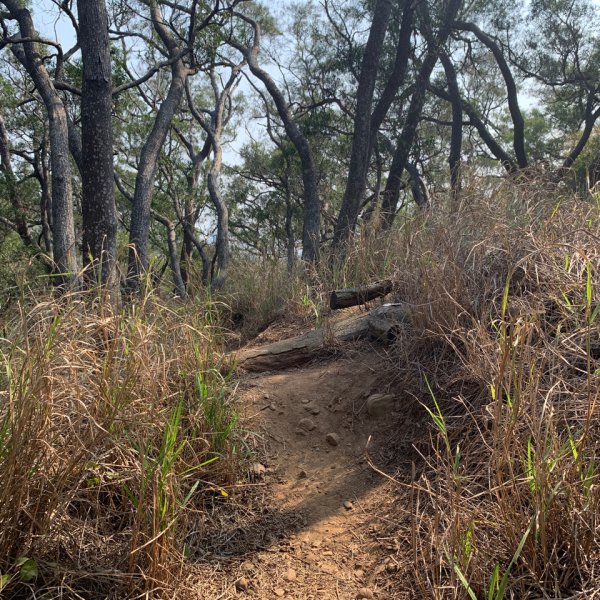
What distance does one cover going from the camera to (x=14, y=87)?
12.0 meters

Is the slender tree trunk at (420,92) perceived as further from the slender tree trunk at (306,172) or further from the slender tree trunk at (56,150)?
the slender tree trunk at (56,150)

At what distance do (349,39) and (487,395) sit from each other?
38.2ft

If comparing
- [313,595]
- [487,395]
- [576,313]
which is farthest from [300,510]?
[576,313]

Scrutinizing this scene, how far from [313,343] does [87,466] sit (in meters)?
2.28

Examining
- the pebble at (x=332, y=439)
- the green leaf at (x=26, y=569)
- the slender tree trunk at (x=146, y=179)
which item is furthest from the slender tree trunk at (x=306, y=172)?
the green leaf at (x=26, y=569)

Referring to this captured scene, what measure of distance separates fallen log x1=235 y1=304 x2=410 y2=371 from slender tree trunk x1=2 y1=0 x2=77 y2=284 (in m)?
2.70

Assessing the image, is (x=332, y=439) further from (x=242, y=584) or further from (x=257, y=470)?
(x=242, y=584)

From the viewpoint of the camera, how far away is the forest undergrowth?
1.62 m

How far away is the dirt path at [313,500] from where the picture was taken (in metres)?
1.97

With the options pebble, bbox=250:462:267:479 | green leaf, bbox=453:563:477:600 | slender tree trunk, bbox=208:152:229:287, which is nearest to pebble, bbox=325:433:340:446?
pebble, bbox=250:462:267:479

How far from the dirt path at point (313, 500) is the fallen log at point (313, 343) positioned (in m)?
0.27

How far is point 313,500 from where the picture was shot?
246 cm

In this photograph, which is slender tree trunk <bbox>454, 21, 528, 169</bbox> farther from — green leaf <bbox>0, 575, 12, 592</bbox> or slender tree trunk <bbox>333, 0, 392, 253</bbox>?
green leaf <bbox>0, 575, 12, 592</bbox>

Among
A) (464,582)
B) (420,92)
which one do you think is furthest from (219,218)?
(464,582)
